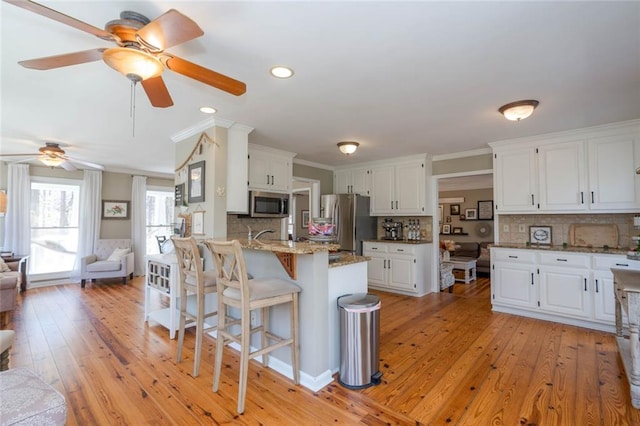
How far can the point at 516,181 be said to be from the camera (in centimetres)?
421

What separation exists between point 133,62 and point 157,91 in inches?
18.1

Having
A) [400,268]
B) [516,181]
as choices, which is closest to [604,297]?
[516,181]

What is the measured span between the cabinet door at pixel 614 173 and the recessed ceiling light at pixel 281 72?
3775mm

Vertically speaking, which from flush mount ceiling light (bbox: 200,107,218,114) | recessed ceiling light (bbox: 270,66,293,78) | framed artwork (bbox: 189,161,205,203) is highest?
flush mount ceiling light (bbox: 200,107,218,114)

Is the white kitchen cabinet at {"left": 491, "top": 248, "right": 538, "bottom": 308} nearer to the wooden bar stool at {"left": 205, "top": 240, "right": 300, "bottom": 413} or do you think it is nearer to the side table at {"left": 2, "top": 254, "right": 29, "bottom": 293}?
the wooden bar stool at {"left": 205, "top": 240, "right": 300, "bottom": 413}

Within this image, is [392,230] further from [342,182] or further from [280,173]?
[280,173]

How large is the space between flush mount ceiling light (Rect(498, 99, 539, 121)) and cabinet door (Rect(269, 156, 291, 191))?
3.00 m

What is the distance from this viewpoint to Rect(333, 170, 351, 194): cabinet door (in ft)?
20.2

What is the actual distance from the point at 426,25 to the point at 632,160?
11.2 feet

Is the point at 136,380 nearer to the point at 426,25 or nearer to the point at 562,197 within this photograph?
the point at 426,25

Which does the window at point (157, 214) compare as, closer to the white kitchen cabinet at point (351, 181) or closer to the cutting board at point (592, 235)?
the white kitchen cabinet at point (351, 181)

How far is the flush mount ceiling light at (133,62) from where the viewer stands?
1.58m

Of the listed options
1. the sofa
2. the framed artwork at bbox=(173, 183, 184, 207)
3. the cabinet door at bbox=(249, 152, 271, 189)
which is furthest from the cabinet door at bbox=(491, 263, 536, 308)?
the framed artwork at bbox=(173, 183, 184, 207)

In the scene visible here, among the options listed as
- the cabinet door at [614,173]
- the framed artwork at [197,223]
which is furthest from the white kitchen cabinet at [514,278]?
the framed artwork at [197,223]
